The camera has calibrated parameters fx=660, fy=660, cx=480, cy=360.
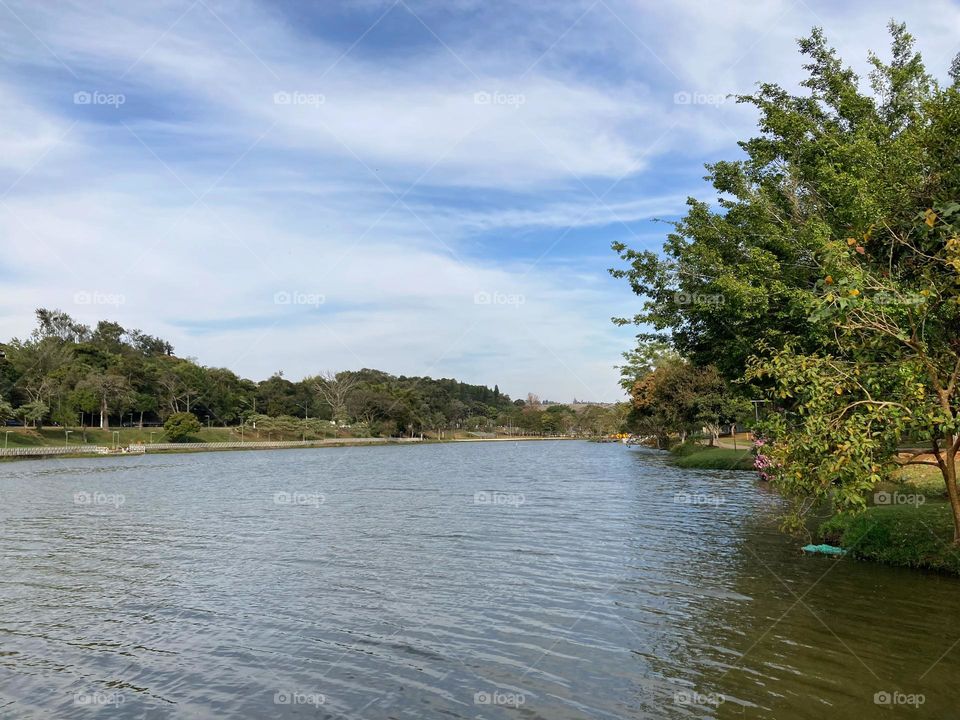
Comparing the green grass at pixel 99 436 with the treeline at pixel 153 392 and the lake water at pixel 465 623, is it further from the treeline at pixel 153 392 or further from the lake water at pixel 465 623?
the lake water at pixel 465 623

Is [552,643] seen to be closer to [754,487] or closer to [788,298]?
[788,298]

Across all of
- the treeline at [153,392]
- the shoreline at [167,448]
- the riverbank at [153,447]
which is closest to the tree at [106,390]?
the treeline at [153,392]

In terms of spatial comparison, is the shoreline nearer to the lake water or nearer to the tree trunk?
the lake water

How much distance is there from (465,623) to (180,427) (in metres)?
115

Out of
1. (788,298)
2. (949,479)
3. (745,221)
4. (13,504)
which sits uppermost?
(745,221)

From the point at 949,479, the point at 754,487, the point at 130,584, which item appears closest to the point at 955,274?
the point at 949,479

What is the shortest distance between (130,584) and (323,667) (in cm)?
888

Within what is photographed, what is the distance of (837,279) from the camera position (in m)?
13.5

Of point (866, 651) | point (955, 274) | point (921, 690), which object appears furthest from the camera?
point (955, 274)

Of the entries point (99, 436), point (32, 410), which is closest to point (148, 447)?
point (99, 436)

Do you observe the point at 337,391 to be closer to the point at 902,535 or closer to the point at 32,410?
the point at 32,410

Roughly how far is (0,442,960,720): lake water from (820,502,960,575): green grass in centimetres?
58

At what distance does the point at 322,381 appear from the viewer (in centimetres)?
18212

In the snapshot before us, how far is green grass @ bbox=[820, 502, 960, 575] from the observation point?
52.0 feet
